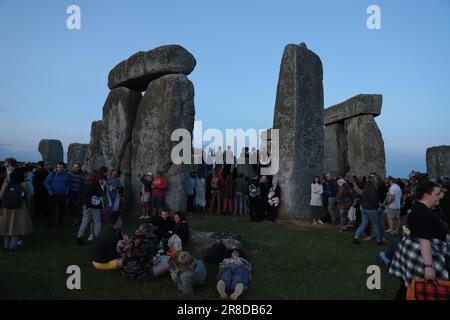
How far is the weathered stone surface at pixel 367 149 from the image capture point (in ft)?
55.8

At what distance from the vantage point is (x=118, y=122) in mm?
13875

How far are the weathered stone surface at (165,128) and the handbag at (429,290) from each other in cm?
839

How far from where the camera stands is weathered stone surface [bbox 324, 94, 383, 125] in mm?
17094

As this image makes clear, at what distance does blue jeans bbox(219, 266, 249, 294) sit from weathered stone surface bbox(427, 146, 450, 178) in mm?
15270

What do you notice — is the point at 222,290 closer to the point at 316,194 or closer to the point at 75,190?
the point at 75,190

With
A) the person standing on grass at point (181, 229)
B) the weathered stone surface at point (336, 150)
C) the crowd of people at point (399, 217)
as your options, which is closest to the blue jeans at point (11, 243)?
the person standing on grass at point (181, 229)

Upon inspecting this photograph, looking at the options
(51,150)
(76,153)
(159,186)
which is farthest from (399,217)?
(51,150)

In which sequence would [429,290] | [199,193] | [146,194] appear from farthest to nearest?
[199,193] < [146,194] < [429,290]

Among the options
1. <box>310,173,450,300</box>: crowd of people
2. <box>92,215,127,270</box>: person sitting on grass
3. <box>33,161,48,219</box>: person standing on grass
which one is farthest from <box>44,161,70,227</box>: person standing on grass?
<box>310,173,450,300</box>: crowd of people

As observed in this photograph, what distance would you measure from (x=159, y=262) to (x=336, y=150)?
14.3 metres

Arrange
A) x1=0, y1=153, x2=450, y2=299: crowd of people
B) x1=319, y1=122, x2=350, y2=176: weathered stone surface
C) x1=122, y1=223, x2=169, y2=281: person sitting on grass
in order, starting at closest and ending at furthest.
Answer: x1=0, y1=153, x2=450, y2=299: crowd of people
x1=122, y1=223, x2=169, y2=281: person sitting on grass
x1=319, y1=122, x2=350, y2=176: weathered stone surface

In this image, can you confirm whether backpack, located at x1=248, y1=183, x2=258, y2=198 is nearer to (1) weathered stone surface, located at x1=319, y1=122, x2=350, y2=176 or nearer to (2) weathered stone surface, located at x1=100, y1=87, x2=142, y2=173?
(2) weathered stone surface, located at x1=100, y1=87, x2=142, y2=173

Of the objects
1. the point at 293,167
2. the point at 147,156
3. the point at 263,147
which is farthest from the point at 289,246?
the point at 263,147
